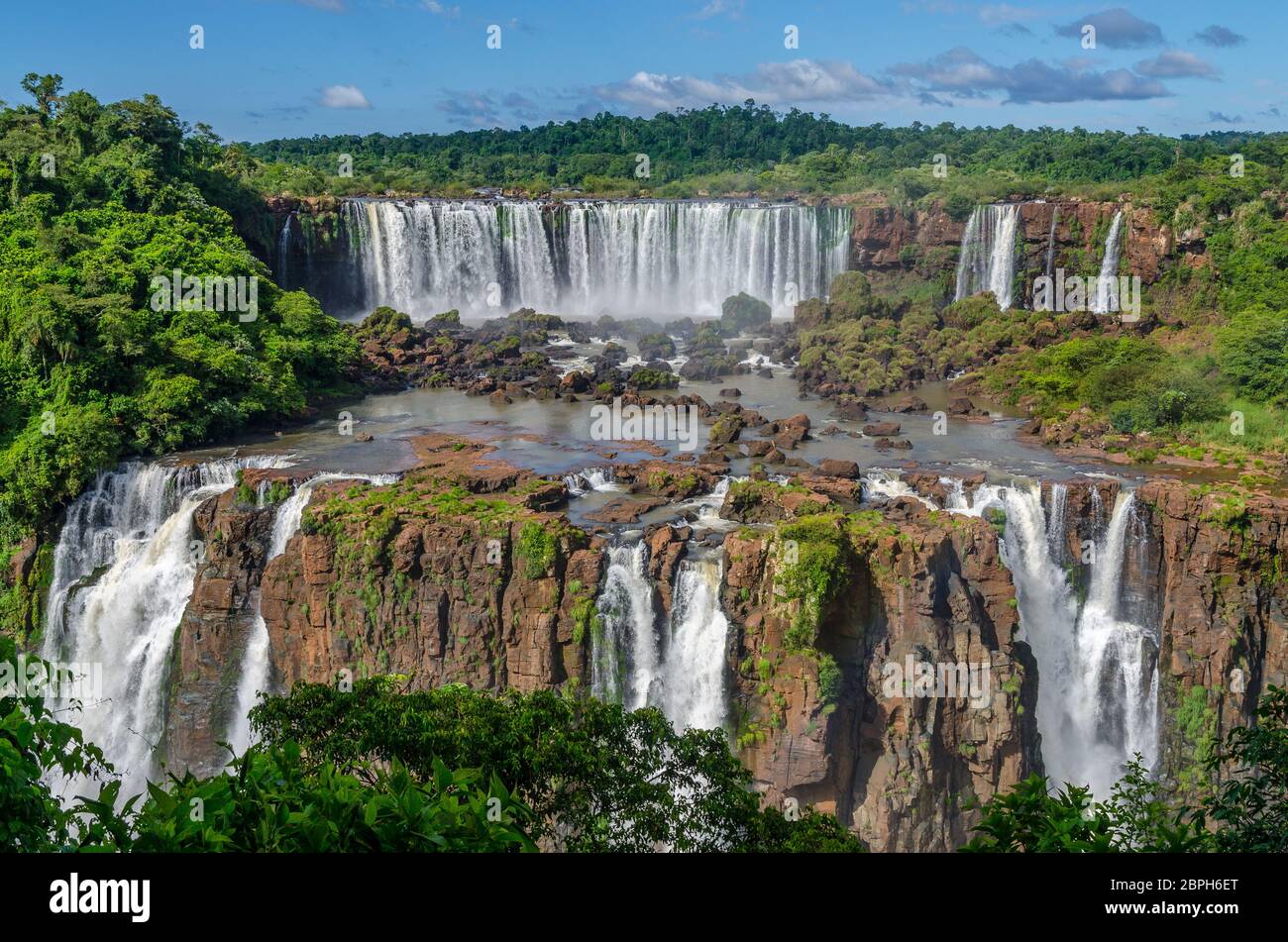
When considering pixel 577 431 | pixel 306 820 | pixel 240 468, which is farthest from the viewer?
pixel 577 431

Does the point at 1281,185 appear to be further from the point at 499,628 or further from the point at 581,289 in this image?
the point at 499,628

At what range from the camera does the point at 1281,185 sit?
46.5m

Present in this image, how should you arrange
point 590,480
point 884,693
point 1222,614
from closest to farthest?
point 884,693
point 1222,614
point 590,480

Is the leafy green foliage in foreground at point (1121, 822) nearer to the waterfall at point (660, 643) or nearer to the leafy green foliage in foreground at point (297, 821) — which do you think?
the leafy green foliage in foreground at point (297, 821)

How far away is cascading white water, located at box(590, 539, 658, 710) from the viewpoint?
24.4 m

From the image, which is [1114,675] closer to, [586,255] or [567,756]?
[567,756]

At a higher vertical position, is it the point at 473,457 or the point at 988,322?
the point at 988,322

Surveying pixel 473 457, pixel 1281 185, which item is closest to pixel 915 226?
pixel 1281 185

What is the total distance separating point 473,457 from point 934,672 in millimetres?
13025

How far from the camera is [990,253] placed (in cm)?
Result: 4894

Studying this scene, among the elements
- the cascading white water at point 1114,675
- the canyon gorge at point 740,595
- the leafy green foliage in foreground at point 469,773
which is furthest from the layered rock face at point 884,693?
the leafy green foliage in foreground at point 469,773

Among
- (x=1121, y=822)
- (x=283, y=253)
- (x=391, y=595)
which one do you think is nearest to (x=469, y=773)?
(x=1121, y=822)

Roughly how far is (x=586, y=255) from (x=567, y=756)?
41772 millimetres

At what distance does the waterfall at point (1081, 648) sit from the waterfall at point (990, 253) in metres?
23.1
